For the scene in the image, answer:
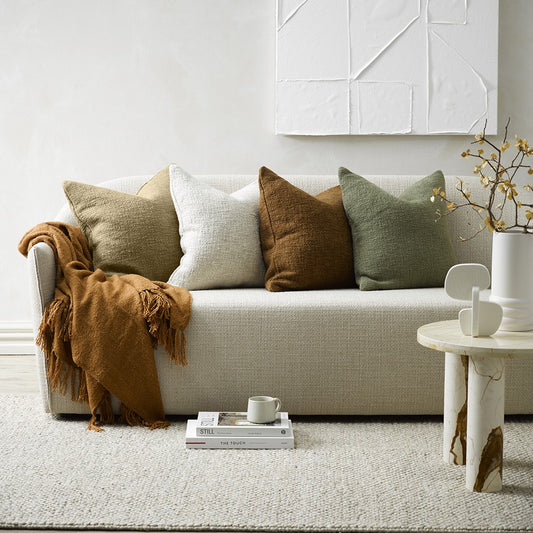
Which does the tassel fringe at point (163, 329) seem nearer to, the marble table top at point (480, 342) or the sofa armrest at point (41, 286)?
the sofa armrest at point (41, 286)

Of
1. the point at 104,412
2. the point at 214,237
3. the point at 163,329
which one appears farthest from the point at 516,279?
the point at 104,412

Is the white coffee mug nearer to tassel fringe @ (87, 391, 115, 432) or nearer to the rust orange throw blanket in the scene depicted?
the rust orange throw blanket

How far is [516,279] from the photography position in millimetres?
1846

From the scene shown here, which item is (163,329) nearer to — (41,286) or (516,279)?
(41,286)

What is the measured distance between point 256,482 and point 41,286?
3.29ft

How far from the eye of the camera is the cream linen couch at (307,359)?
226 cm

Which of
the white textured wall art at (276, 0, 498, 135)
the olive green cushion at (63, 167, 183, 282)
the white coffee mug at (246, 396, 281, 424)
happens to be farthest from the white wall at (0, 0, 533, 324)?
the white coffee mug at (246, 396, 281, 424)

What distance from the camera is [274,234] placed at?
2.70 metres

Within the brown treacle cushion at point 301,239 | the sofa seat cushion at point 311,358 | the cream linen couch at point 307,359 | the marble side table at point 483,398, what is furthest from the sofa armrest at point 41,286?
→ the marble side table at point 483,398

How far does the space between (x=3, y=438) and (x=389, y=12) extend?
252 cm

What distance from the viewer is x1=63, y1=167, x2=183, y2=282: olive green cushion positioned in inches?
101

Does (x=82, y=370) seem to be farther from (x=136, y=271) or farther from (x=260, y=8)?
(x=260, y=8)

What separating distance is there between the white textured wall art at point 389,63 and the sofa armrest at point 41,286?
1488 mm

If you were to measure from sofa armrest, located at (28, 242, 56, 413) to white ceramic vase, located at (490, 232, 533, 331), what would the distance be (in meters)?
1.43
